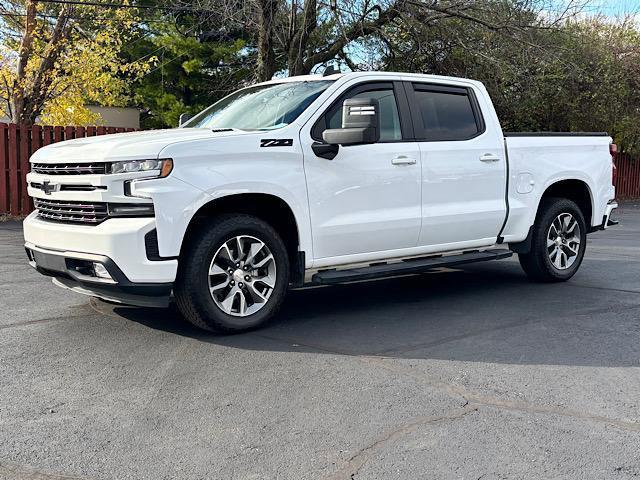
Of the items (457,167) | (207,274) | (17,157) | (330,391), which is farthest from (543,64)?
(330,391)

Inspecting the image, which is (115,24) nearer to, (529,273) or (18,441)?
(529,273)

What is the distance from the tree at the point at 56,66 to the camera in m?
16.3

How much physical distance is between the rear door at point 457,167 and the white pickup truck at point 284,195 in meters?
0.01

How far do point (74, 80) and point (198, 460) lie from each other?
50.0 ft

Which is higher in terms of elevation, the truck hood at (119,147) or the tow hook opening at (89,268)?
the truck hood at (119,147)

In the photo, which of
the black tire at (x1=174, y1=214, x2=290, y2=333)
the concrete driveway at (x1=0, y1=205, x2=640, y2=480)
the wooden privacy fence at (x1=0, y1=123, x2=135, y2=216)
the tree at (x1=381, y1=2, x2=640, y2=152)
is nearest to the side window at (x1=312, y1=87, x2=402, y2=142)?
the black tire at (x1=174, y1=214, x2=290, y2=333)

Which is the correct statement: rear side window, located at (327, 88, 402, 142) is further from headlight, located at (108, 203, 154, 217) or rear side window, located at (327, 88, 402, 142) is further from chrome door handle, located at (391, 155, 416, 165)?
headlight, located at (108, 203, 154, 217)

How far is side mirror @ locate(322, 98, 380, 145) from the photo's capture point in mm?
5562

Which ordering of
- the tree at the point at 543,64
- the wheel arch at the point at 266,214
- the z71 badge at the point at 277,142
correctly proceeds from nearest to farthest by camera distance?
the wheel arch at the point at 266,214 < the z71 badge at the point at 277,142 < the tree at the point at 543,64

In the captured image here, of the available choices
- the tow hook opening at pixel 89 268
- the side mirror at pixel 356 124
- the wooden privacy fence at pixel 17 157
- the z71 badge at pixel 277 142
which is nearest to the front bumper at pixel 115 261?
the tow hook opening at pixel 89 268

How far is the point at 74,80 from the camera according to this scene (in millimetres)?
16703

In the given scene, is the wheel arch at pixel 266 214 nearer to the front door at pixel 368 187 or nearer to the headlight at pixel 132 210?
the front door at pixel 368 187

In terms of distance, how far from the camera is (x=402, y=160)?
615 centimetres

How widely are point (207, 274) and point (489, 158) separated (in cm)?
319
